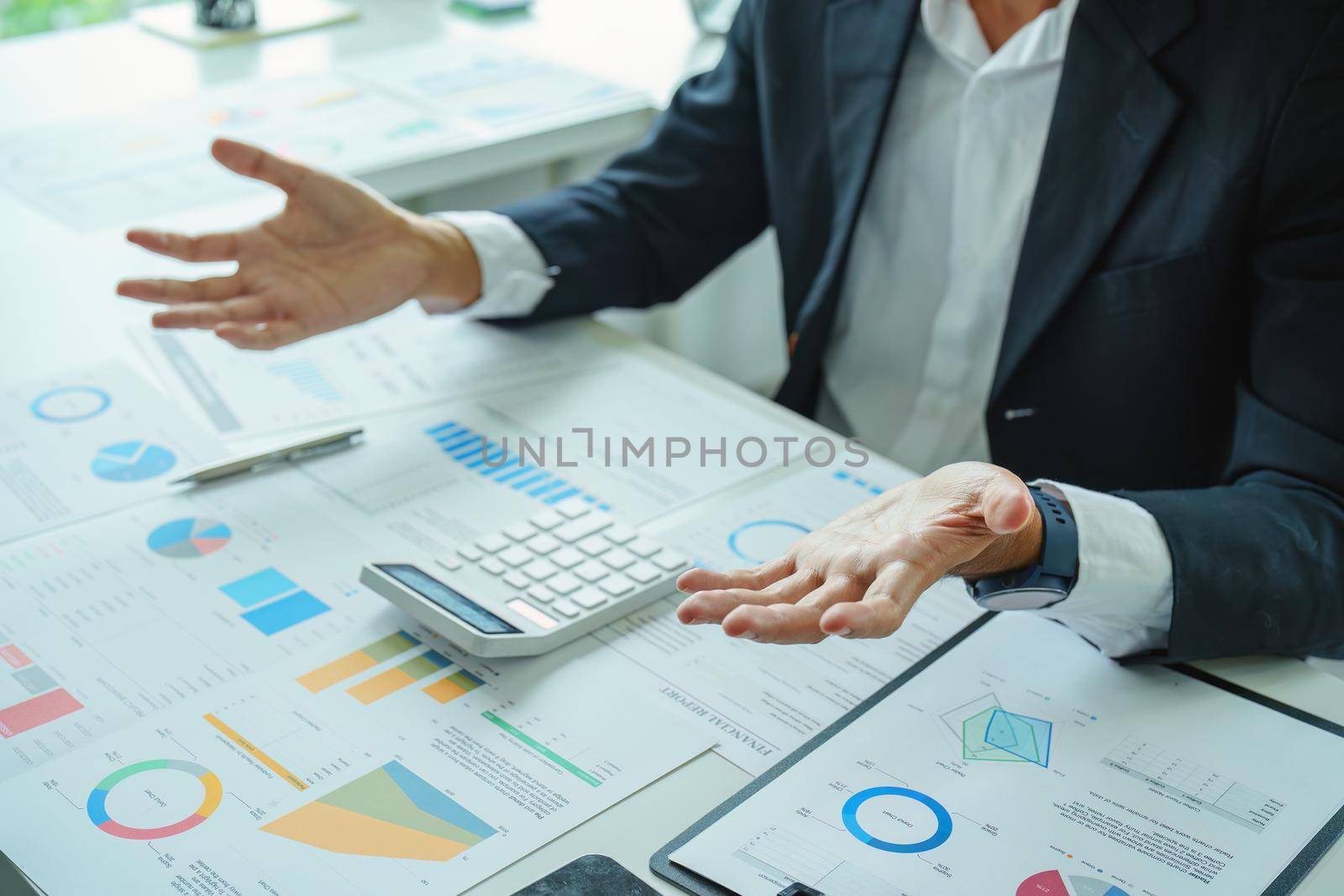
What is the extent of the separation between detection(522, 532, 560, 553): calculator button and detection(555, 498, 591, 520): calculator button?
0.03 meters

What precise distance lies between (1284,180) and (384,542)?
74cm

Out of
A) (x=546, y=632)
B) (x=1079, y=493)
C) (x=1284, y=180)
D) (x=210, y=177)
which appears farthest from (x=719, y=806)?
(x=210, y=177)

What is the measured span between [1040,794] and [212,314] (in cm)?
77

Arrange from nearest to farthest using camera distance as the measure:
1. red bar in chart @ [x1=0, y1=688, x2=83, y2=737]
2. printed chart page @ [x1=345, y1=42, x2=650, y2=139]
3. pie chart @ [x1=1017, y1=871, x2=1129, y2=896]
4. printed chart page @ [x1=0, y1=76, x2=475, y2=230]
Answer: pie chart @ [x1=1017, y1=871, x2=1129, y2=896], red bar in chart @ [x1=0, y1=688, x2=83, y2=737], printed chart page @ [x1=0, y1=76, x2=475, y2=230], printed chart page @ [x1=345, y1=42, x2=650, y2=139]

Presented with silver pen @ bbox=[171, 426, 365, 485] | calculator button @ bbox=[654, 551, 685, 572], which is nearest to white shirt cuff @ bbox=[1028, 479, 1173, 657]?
calculator button @ bbox=[654, 551, 685, 572]

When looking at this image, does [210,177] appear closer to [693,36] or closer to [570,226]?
[570,226]

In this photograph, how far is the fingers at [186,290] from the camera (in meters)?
1.14

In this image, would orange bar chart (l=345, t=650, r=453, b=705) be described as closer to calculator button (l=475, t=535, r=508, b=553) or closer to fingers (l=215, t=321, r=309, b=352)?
calculator button (l=475, t=535, r=508, b=553)

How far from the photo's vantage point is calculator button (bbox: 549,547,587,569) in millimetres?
930

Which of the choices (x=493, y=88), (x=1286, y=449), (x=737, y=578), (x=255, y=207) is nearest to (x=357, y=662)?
(x=737, y=578)

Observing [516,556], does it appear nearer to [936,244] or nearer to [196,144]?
[936,244]

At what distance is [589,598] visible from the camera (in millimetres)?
895

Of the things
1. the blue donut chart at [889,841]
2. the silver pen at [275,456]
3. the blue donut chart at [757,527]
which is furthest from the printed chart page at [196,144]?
the blue donut chart at [889,841]

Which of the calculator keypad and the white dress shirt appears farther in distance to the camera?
the white dress shirt
